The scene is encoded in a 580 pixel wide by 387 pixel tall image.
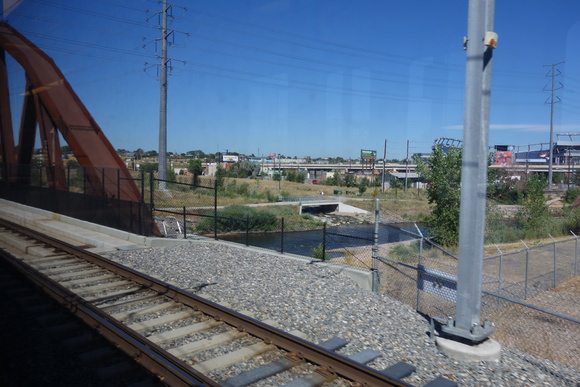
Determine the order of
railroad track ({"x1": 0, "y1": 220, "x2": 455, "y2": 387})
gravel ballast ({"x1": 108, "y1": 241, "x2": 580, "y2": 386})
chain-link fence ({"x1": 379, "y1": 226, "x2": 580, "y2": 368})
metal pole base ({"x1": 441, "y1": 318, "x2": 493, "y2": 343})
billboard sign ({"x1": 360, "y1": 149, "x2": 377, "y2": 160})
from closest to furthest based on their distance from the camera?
railroad track ({"x1": 0, "y1": 220, "x2": 455, "y2": 387})
gravel ballast ({"x1": 108, "y1": 241, "x2": 580, "y2": 386})
metal pole base ({"x1": 441, "y1": 318, "x2": 493, "y2": 343})
chain-link fence ({"x1": 379, "y1": 226, "x2": 580, "y2": 368})
billboard sign ({"x1": 360, "y1": 149, "x2": 377, "y2": 160})

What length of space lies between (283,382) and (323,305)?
3279 mm

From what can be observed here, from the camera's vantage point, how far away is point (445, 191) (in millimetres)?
22547

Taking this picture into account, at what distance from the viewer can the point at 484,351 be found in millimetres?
6191

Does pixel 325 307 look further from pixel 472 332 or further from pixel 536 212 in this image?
pixel 536 212

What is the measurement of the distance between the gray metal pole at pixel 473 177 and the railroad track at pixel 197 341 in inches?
60.7

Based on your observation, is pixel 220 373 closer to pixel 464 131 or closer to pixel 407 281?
pixel 464 131

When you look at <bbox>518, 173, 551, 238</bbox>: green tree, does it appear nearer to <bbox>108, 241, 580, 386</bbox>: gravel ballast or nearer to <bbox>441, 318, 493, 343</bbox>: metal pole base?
<bbox>108, 241, 580, 386</bbox>: gravel ballast

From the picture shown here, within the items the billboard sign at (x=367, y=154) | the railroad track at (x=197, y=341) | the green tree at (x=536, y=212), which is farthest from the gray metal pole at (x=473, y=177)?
the billboard sign at (x=367, y=154)

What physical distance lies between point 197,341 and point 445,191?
18.9 meters

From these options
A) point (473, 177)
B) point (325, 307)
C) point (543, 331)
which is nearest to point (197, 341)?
point (325, 307)

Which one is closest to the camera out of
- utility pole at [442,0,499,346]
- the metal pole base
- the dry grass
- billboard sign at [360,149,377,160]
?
the metal pole base

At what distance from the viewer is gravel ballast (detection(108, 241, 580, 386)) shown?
5.87 meters

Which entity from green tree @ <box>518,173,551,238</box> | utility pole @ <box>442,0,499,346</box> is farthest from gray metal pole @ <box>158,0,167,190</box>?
utility pole @ <box>442,0,499,346</box>

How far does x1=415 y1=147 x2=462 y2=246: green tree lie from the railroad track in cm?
1736
